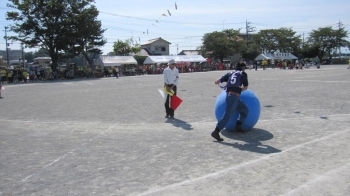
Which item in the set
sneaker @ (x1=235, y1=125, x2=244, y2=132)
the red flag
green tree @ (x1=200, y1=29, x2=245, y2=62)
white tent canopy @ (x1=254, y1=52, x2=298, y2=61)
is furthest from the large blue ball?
green tree @ (x1=200, y1=29, x2=245, y2=62)

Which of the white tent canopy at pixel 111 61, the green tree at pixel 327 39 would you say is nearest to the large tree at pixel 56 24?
the white tent canopy at pixel 111 61

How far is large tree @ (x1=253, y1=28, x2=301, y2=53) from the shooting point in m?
82.4

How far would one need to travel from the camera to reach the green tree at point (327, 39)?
274 feet

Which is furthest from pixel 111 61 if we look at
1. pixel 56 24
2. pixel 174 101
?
pixel 174 101

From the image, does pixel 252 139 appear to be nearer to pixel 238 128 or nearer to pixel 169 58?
pixel 238 128

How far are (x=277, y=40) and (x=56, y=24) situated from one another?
189 ft

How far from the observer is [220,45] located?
2977 inches

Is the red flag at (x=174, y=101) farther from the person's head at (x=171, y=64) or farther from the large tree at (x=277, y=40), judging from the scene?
the large tree at (x=277, y=40)

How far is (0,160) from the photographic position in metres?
6.14

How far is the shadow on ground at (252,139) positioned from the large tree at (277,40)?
79.5 metres

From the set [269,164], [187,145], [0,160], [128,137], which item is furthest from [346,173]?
[0,160]

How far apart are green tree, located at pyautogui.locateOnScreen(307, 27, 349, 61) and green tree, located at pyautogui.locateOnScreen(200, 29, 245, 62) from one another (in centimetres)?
2089

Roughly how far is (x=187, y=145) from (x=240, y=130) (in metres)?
1.68

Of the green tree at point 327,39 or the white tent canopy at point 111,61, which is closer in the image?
the white tent canopy at point 111,61
